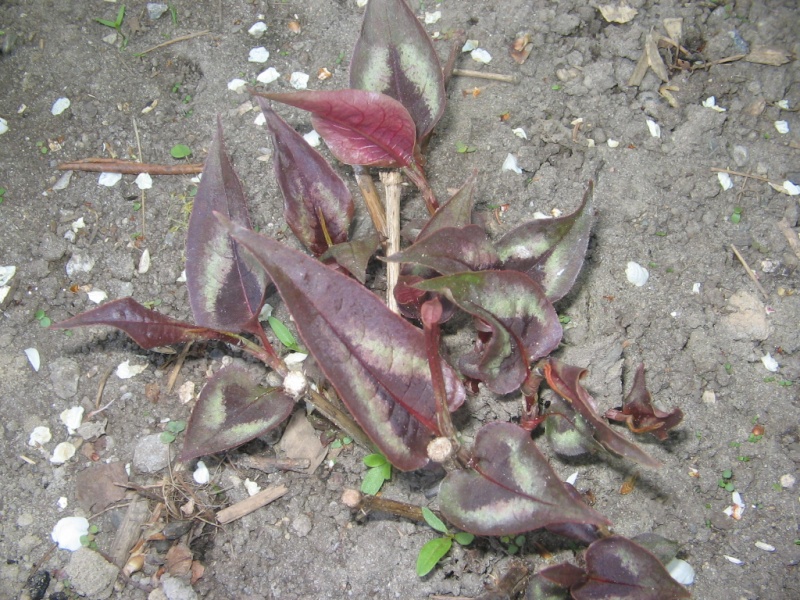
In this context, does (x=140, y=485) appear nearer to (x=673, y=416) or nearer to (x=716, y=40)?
(x=673, y=416)

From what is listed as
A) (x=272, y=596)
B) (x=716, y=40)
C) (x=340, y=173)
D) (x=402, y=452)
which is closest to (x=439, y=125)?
(x=340, y=173)

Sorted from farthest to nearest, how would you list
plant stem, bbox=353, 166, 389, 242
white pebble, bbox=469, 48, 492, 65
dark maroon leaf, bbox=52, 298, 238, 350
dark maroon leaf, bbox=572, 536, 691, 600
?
white pebble, bbox=469, 48, 492, 65 → plant stem, bbox=353, 166, 389, 242 → dark maroon leaf, bbox=52, 298, 238, 350 → dark maroon leaf, bbox=572, 536, 691, 600

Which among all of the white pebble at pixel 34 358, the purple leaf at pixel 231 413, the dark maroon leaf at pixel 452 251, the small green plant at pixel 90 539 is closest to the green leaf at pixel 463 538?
the purple leaf at pixel 231 413

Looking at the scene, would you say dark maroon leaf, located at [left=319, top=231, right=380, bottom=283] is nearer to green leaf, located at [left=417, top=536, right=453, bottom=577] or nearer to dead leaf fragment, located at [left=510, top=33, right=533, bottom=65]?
green leaf, located at [left=417, top=536, right=453, bottom=577]

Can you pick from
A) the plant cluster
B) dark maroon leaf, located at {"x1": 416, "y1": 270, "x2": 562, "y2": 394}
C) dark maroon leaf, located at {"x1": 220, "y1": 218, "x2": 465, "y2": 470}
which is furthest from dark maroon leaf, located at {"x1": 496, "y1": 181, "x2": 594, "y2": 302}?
dark maroon leaf, located at {"x1": 220, "y1": 218, "x2": 465, "y2": 470}

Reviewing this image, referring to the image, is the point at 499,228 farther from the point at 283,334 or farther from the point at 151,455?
the point at 151,455

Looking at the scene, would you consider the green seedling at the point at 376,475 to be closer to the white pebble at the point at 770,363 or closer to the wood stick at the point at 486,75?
the white pebble at the point at 770,363
